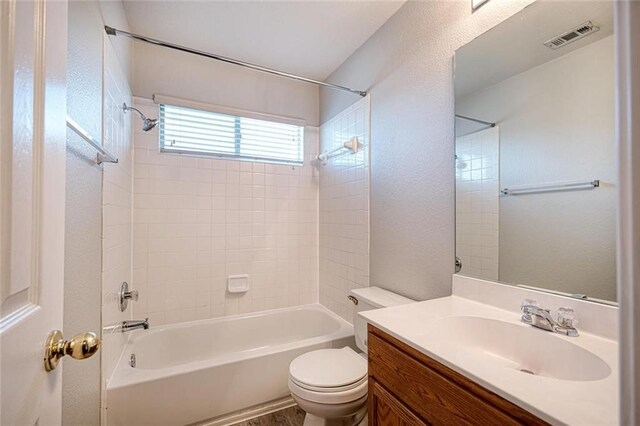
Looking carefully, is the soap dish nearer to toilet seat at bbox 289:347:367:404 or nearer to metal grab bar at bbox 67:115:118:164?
toilet seat at bbox 289:347:367:404

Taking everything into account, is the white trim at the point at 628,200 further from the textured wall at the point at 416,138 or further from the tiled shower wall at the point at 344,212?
the tiled shower wall at the point at 344,212

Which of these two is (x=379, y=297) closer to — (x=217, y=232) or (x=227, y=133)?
(x=217, y=232)

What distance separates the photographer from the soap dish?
2320mm

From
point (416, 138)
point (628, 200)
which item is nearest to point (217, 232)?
point (416, 138)

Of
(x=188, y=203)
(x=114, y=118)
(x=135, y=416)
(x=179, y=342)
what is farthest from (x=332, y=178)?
(x=135, y=416)

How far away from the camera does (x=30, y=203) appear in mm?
438

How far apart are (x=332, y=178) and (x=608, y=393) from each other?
6.76 ft

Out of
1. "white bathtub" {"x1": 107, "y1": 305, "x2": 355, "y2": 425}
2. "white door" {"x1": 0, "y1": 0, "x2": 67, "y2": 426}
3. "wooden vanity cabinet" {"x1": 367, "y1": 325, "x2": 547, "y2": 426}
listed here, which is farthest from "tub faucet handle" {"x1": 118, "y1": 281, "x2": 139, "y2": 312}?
"wooden vanity cabinet" {"x1": 367, "y1": 325, "x2": 547, "y2": 426}

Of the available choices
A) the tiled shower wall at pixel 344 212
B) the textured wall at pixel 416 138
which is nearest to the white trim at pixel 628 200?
the textured wall at pixel 416 138

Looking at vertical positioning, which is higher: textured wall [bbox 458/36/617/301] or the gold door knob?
textured wall [bbox 458/36/617/301]

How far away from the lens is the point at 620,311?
1.04ft

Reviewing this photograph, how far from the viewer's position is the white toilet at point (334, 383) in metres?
1.27

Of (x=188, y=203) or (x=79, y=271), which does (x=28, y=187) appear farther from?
(x=188, y=203)

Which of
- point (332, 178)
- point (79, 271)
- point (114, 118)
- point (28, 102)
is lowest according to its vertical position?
point (79, 271)
